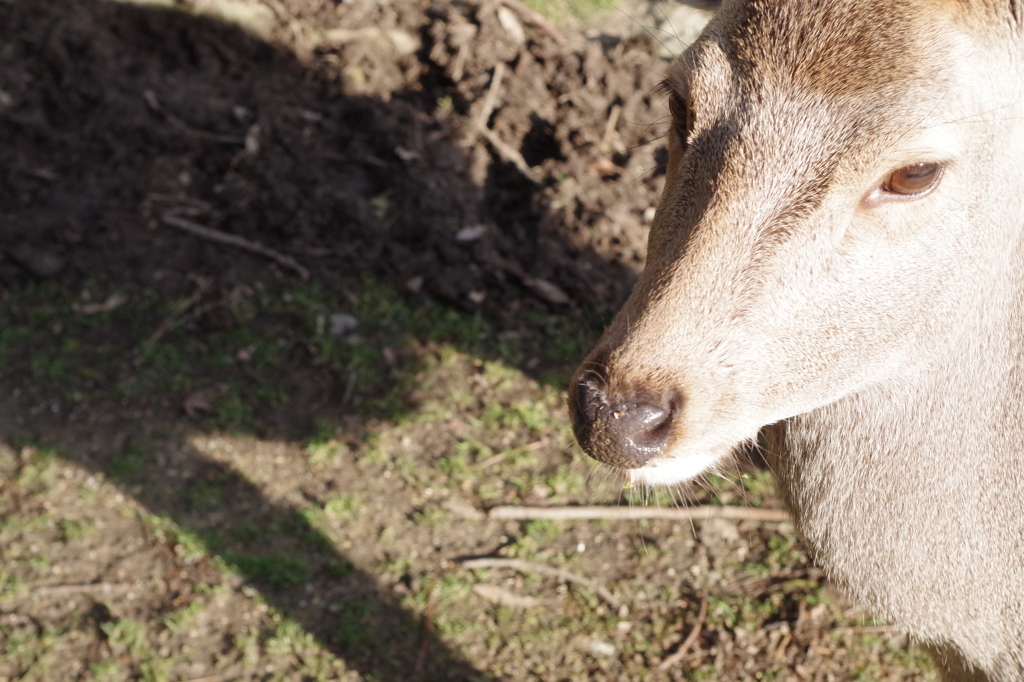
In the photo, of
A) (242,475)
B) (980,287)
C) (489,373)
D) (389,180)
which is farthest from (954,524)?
(389,180)

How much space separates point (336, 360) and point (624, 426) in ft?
9.29

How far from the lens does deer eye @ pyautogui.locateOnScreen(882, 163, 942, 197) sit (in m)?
1.88

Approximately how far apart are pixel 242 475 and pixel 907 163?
3.12 metres

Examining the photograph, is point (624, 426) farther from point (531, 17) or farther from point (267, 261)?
point (531, 17)

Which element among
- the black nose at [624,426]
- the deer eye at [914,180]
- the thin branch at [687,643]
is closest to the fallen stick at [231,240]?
the thin branch at [687,643]

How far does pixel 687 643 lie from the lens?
351 centimetres

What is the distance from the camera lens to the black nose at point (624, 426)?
6.19 feet

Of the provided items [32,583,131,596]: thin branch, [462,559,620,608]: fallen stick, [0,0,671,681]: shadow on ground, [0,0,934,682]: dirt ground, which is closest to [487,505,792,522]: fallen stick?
[0,0,934,682]: dirt ground

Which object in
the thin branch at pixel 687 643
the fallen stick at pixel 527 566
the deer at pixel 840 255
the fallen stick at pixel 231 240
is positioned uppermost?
the deer at pixel 840 255

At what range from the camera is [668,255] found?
2.06 metres

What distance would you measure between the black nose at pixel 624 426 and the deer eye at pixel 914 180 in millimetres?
676

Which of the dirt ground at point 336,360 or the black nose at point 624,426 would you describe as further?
the dirt ground at point 336,360

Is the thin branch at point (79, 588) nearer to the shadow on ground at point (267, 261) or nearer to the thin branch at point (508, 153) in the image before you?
the shadow on ground at point (267, 261)

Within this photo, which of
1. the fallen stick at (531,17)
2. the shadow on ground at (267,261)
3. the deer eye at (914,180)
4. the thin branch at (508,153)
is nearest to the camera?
the deer eye at (914,180)
